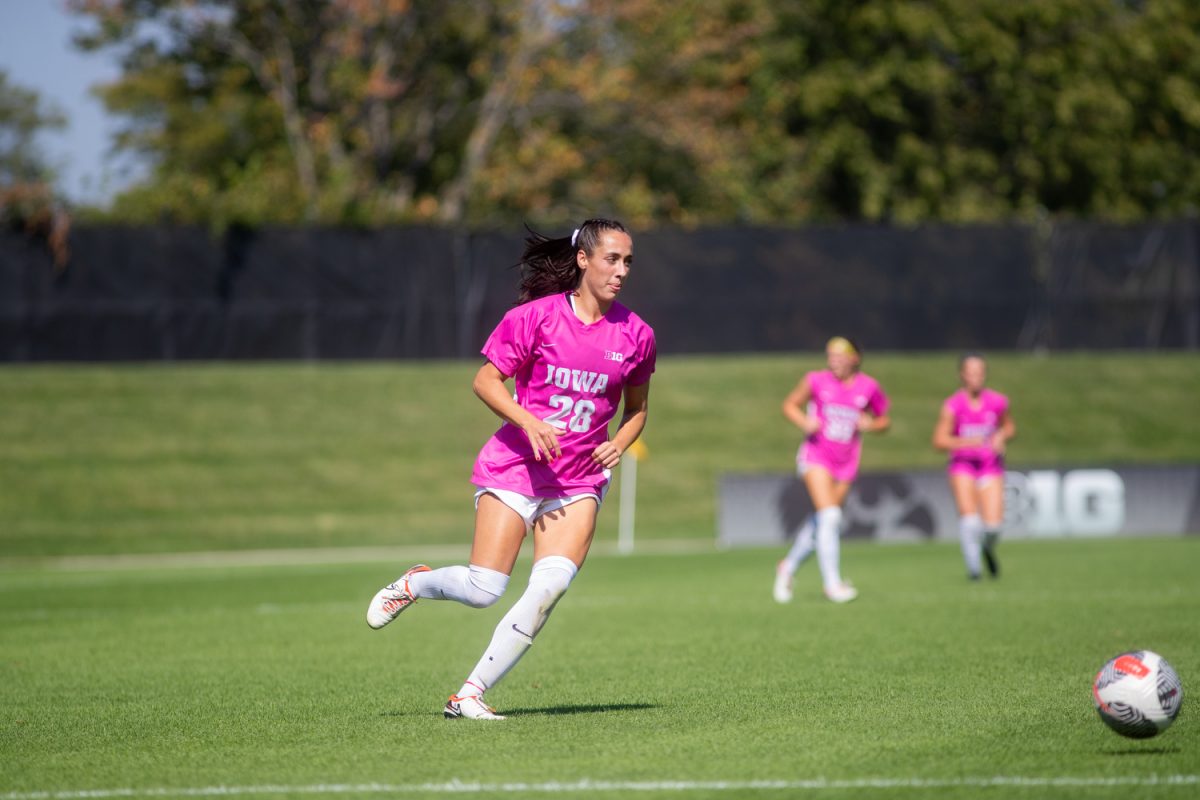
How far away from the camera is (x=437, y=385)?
32750 millimetres

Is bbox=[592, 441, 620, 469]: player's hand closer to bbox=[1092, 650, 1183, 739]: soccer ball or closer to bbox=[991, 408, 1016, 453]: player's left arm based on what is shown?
bbox=[1092, 650, 1183, 739]: soccer ball

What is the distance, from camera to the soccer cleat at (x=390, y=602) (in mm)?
7723

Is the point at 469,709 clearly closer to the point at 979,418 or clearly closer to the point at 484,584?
the point at 484,584

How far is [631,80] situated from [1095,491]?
20.6 meters

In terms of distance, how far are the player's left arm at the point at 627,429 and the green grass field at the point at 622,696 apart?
1.19 m

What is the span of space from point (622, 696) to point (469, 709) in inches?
47.3

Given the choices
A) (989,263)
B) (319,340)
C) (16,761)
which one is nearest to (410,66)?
(319,340)

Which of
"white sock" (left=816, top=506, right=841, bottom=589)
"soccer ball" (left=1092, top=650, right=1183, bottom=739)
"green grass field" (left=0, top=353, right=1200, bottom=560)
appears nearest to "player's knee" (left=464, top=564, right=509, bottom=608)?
"soccer ball" (left=1092, top=650, right=1183, bottom=739)

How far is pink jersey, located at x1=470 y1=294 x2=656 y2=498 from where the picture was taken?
750cm

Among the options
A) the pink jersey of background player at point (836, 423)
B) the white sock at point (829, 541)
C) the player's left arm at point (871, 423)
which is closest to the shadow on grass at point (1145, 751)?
the white sock at point (829, 541)

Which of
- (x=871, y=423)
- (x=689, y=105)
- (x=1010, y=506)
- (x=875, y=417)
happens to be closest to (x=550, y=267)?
(x=871, y=423)

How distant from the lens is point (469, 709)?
296 inches

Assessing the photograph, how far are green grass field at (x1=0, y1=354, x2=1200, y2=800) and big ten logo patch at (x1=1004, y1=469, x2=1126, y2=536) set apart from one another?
629 millimetres

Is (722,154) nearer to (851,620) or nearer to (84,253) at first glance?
(84,253)
